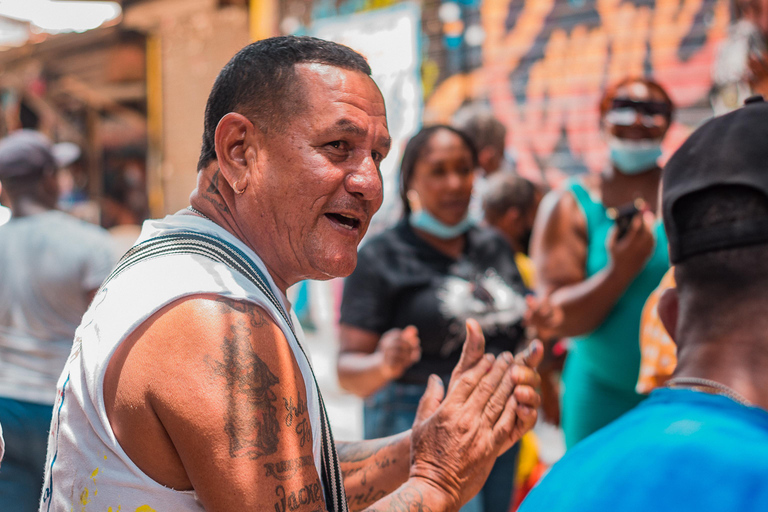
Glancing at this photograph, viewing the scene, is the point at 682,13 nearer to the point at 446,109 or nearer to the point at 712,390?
the point at 446,109

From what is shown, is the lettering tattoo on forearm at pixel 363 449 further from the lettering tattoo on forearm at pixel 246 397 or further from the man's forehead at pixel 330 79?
the man's forehead at pixel 330 79

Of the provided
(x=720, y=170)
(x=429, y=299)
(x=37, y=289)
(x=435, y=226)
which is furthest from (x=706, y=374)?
(x=37, y=289)

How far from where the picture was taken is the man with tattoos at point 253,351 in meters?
1.15

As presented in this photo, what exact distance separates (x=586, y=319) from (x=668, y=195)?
1.95 metres

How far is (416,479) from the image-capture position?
1505 mm

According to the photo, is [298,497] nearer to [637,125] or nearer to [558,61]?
[637,125]

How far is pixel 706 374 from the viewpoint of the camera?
1.22 metres

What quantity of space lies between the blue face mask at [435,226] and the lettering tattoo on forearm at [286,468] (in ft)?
7.24

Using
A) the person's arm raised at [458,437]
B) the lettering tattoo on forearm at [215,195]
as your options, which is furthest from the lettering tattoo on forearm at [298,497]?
the lettering tattoo on forearm at [215,195]

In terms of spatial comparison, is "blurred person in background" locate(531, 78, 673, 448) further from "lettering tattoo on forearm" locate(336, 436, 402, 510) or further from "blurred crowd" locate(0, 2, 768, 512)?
"lettering tattoo on forearm" locate(336, 436, 402, 510)

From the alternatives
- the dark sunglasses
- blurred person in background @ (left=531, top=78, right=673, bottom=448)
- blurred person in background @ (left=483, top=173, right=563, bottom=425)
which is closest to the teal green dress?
blurred person in background @ (left=531, top=78, right=673, bottom=448)

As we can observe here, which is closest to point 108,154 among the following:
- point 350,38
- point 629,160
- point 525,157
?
point 350,38

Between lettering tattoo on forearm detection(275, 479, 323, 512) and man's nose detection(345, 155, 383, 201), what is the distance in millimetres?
600

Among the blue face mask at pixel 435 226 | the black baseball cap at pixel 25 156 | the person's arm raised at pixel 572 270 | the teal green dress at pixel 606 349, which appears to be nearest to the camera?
the person's arm raised at pixel 572 270
